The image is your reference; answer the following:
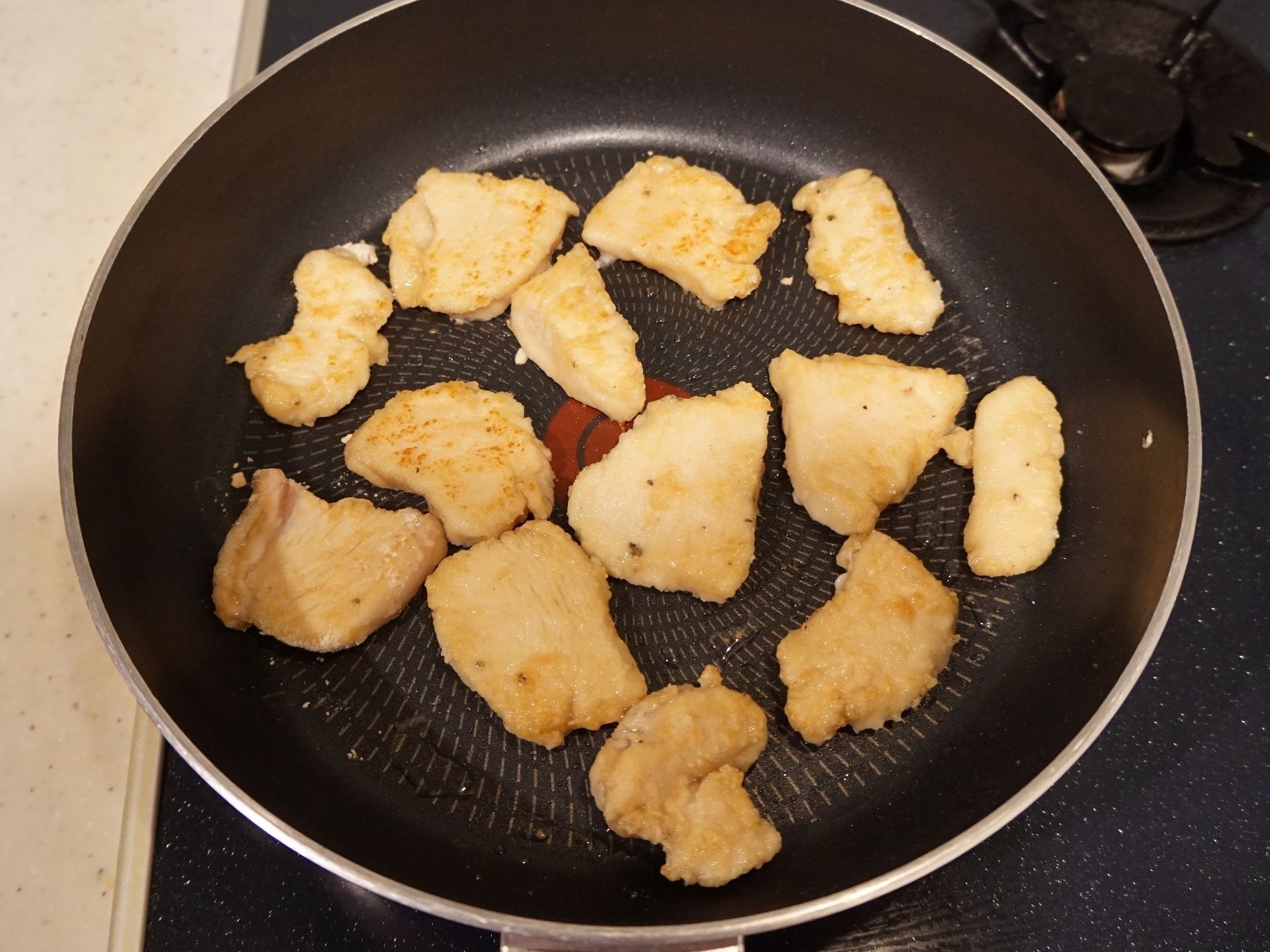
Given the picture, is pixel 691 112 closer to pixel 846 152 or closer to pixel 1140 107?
pixel 846 152

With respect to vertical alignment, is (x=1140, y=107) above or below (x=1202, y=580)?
above

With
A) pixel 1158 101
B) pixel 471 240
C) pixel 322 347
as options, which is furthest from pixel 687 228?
pixel 1158 101

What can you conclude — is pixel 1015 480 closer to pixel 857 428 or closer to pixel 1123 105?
pixel 857 428

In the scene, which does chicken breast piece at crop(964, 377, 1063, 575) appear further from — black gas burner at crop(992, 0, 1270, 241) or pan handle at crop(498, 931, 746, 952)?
pan handle at crop(498, 931, 746, 952)

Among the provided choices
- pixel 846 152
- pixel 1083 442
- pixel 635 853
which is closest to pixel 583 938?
pixel 635 853

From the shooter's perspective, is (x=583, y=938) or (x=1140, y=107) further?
(x=1140, y=107)

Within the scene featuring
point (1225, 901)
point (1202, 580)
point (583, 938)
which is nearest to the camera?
point (583, 938)

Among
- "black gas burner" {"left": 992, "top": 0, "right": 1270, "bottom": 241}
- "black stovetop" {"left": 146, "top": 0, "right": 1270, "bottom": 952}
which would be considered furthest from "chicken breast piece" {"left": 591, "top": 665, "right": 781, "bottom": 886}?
"black gas burner" {"left": 992, "top": 0, "right": 1270, "bottom": 241}
